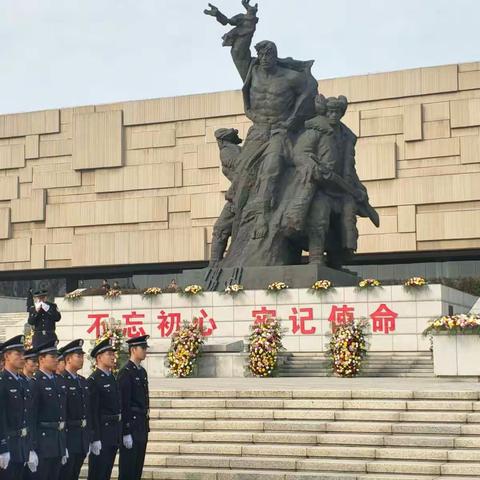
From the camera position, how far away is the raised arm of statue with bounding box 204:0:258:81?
61.9 ft

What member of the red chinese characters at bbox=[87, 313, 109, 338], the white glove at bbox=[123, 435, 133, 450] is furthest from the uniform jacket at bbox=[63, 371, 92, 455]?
the red chinese characters at bbox=[87, 313, 109, 338]

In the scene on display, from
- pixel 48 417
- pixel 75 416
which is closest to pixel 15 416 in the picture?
pixel 48 417

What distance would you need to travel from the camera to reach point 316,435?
9.78 metres

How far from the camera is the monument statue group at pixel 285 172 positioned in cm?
1792

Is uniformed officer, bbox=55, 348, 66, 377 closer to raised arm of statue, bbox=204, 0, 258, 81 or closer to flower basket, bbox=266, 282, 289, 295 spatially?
flower basket, bbox=266, 282, 289, 295

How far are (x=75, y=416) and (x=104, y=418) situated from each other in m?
0.40

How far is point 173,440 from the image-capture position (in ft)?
33.6

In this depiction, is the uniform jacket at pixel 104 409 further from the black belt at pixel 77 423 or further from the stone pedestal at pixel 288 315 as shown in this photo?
the stone pedestal at pixel 288 315

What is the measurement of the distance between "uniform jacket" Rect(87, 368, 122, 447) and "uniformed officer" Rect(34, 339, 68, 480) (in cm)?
48

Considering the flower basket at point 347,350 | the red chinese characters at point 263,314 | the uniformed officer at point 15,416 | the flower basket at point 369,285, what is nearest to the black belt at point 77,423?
the uniformed officer at point 15,416

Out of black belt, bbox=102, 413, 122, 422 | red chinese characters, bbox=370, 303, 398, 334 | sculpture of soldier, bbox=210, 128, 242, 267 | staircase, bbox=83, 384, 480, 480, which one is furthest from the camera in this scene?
sculpture of soldier, bbox=210, 128, 242, 267

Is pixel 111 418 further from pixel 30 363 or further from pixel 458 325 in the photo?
pixel 458 325

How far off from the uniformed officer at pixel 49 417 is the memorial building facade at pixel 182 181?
3010cm

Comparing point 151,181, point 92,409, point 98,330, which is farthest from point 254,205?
point 151,181
